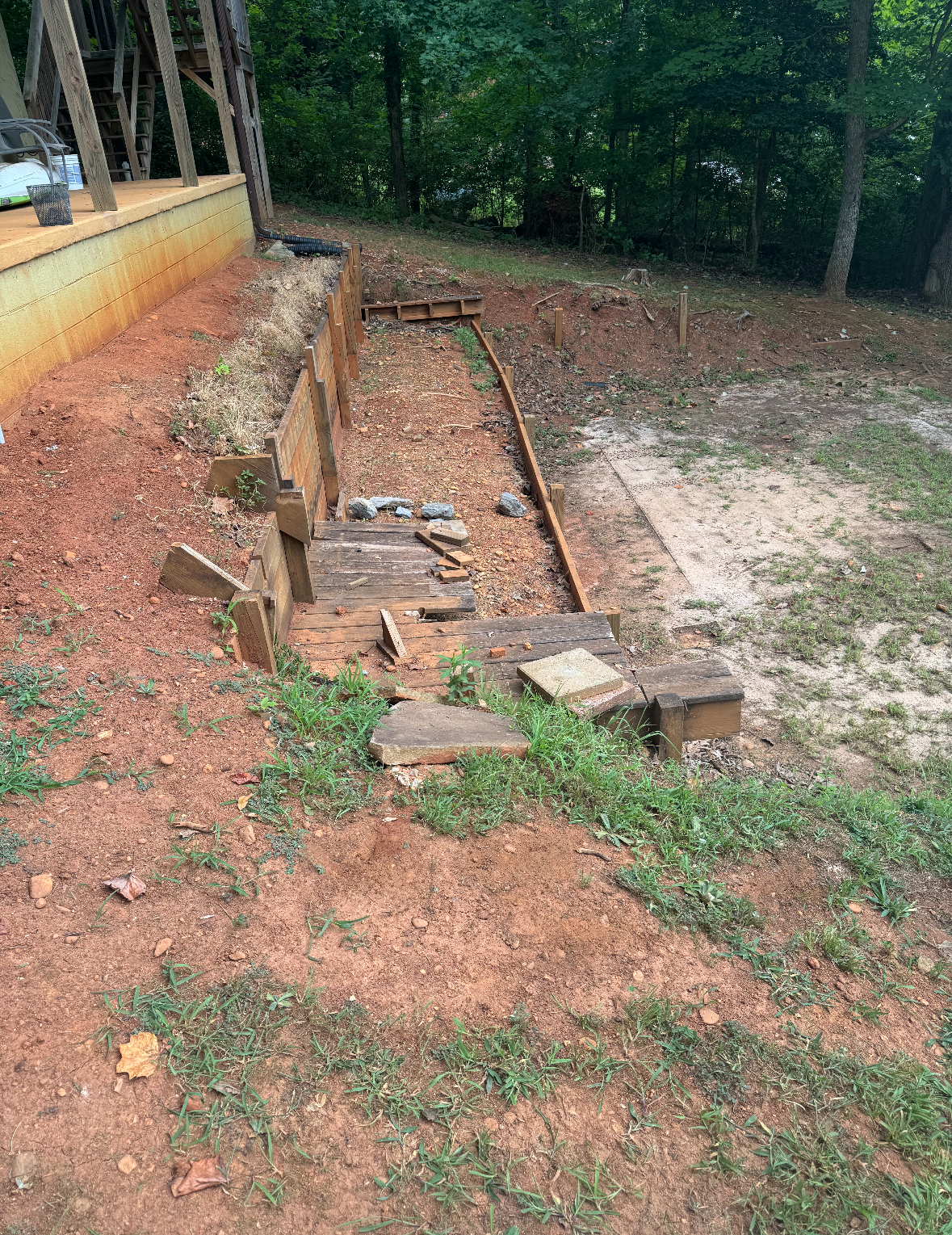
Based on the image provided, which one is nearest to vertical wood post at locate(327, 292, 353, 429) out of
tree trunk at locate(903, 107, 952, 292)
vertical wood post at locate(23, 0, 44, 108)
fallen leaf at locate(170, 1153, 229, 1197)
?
vertical wood post at locate(23, 0, 44, 108)

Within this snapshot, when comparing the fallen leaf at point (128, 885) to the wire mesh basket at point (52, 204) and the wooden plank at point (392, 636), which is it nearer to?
the wooden plank at point (392, 636)

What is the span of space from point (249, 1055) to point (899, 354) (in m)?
16.2

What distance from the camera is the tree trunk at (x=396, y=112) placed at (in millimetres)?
18391

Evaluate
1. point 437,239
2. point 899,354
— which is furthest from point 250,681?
point 437,239

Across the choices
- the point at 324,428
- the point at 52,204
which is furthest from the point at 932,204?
the point at 52,204

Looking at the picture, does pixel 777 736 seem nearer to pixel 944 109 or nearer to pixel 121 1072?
pixel 121 1072

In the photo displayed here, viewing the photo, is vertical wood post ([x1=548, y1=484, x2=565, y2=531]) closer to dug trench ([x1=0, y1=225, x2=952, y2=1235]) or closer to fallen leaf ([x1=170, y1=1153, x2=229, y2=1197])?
dug trench ([x1=0, y1=225, x2=952, y2=1235])

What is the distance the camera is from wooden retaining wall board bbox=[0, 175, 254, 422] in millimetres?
4699

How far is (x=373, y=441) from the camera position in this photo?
9.32 metres

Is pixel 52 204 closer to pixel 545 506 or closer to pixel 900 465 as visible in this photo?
A: pixel 545 506

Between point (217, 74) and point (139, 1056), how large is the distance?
12864 mm

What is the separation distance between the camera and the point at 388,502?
24.3 feet

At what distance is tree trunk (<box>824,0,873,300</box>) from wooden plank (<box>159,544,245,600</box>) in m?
16.6

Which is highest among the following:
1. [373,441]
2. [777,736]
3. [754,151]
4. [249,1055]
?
[754,151]
